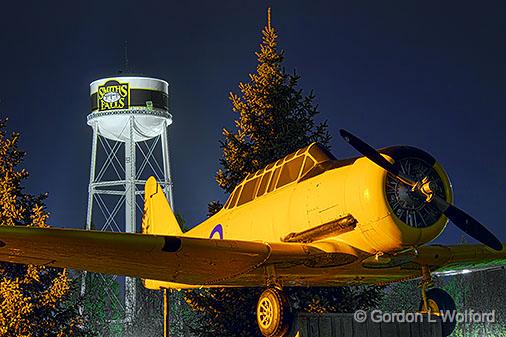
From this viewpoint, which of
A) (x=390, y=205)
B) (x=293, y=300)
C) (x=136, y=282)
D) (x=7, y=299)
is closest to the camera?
(x=390, y=205)

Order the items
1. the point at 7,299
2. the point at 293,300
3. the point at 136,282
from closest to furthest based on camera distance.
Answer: the point at 7,299 → the point at 293,300 → the point at 136,282

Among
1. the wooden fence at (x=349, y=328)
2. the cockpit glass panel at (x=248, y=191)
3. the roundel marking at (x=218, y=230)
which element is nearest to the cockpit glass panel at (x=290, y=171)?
the cockpit glass panel at (x=248, y=191)

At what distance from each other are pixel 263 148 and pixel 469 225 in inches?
385

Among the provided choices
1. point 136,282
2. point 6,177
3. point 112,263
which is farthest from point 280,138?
point 136,282

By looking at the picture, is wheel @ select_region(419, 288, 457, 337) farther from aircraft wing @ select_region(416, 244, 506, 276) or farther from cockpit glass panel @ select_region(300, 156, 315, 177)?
cockpit glass panel @ select_region(300, 156, 315, 177)

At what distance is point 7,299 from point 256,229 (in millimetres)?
7641

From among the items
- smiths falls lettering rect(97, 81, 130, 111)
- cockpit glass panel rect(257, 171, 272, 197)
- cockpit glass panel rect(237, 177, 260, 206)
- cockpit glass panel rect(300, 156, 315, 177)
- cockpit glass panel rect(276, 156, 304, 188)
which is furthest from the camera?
smiths falls lettering rect(97, 81, 130, 111)

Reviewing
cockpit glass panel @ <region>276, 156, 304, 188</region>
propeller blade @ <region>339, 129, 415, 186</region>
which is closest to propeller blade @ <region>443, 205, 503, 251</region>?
propeller blade @ <region>339, 129, 415, 186</region>

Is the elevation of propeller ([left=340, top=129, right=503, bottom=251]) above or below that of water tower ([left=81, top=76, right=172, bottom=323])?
below

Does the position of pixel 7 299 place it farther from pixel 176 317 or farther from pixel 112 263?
pixel 176 317

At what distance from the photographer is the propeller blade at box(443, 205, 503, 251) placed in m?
13.0

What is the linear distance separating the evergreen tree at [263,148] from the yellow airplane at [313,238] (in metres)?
5.99

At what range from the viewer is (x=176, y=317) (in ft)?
203

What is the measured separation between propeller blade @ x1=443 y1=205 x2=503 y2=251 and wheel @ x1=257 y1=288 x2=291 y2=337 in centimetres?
285
